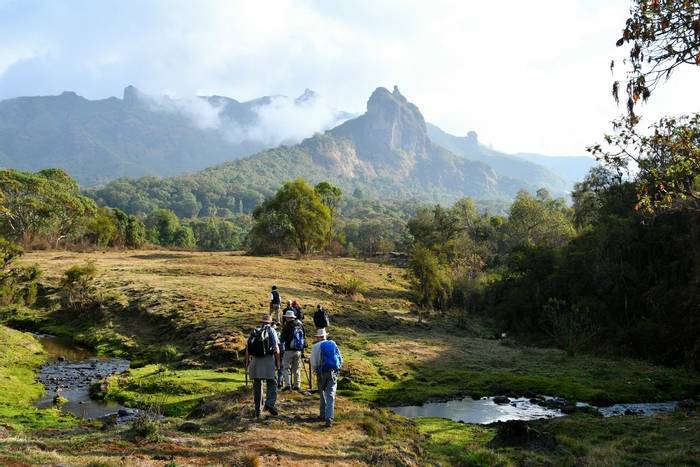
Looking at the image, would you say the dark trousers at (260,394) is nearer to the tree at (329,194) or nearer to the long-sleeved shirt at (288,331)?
the long-sleeved shirt at (288,331)

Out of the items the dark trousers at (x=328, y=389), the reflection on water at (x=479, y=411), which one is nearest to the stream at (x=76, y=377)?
the dark trousers at (x=328, y=389)

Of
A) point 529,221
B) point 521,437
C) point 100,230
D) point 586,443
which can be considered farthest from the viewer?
point 529,221

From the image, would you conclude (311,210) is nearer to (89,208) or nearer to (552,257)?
(89,208)

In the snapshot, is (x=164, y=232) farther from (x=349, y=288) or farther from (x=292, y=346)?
(x=292, y=346)

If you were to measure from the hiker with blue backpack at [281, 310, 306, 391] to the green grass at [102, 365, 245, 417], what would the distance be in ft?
7.12

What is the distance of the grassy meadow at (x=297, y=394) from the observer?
1235cm

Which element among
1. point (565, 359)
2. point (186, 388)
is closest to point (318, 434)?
point (186, 388)

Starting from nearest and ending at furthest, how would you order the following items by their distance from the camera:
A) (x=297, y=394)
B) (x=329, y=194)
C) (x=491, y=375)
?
→ (x=297, y=394)
(x=491, y=375)
(x=329, y=194)

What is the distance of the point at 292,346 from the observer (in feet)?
60.0

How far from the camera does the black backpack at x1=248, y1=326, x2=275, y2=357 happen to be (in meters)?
14.5

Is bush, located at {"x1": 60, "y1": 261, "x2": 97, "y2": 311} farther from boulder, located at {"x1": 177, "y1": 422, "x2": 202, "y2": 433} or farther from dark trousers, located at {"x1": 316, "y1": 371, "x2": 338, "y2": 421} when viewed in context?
dark trousers, located at {"x1": 316, "y1": 371, "x2": 338, "y2": 421}

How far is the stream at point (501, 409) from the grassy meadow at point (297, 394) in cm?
76

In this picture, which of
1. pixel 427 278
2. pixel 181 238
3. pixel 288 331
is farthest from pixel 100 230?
pixel 288 331

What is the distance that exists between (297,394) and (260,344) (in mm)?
4018
